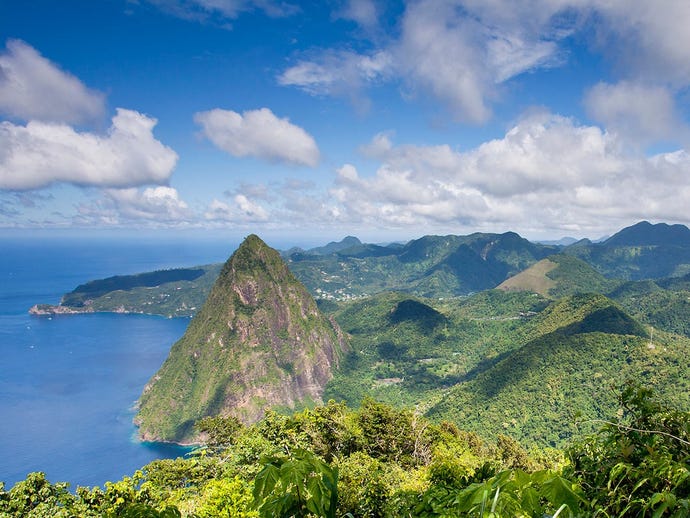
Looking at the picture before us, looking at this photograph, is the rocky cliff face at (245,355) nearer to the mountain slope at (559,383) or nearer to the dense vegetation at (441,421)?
the dense vegetation at (441,421)

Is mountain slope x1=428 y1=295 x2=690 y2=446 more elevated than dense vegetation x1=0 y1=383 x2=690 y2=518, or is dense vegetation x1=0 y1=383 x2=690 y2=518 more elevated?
dense vegetation x1=0 y1=383 x2=690 y2=518

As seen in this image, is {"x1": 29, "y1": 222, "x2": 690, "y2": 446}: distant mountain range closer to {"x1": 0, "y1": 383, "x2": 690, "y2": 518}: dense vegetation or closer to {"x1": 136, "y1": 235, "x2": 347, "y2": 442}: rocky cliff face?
{"x1": 136, "y1": 235, "x2": 347, "y2": 442}: rocky cliff face

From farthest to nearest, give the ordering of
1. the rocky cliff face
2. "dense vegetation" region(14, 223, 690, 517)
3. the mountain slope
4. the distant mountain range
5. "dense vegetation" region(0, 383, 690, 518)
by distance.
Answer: the rocky cliff face < the distant mountain range < the mountain slope < "dense vegetation" region(14, 223, 690, 517) < "dense vegetation" region(0, 383, 690, 518)

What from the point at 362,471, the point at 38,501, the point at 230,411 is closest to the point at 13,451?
the point at 230,411

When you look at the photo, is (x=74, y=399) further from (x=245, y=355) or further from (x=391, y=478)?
(x=391, y=478)

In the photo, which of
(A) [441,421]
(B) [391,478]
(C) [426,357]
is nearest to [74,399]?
(A) [441,421]

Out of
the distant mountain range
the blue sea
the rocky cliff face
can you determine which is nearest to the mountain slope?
the distant mountain range
